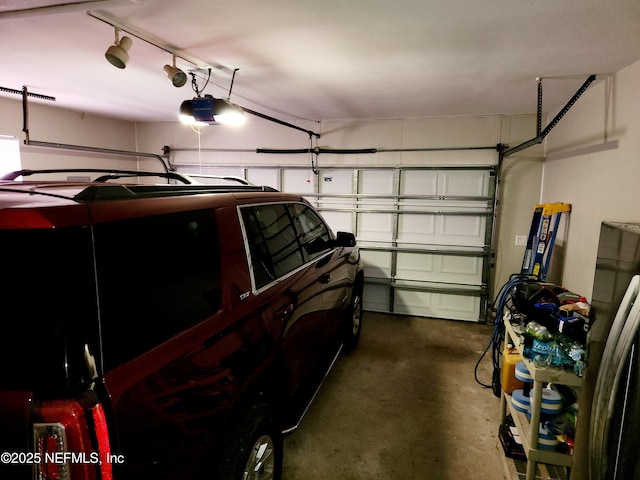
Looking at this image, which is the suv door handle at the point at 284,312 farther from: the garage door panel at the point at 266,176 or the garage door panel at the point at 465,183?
the garage door panel at the point at 266,176

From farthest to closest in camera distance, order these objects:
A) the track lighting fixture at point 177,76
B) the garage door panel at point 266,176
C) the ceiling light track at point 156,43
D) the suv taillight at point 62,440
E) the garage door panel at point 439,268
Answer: the garage door panel at point 266,176 < the garage door panel at point 439,268 < the track lighting fixture at point 177,76 < the ceiling light track at point 156,43 < the suv taillight at point 62,440

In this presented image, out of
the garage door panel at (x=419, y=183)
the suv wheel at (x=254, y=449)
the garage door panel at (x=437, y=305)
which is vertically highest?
the garage door panel at (x=419, y=183)

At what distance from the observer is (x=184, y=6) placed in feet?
6.81

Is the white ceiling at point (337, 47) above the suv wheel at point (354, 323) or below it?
above

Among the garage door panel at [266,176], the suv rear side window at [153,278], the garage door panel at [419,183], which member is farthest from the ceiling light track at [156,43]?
the garage door panel at [419,183]

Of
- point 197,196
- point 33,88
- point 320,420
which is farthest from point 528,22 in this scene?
point 33,88

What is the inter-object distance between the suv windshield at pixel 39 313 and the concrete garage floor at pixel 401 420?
194 centimetres

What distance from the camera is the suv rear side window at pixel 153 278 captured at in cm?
110

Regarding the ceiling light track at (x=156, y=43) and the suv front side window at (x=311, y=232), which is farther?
the suv front side window at (x=311, y=232)

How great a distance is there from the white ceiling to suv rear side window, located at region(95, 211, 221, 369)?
145 cm

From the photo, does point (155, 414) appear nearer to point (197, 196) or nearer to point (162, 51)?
point (197, 196)

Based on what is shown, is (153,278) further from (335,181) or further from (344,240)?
(335,181)

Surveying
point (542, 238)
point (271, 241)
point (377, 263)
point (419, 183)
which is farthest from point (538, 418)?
point (419, 183)

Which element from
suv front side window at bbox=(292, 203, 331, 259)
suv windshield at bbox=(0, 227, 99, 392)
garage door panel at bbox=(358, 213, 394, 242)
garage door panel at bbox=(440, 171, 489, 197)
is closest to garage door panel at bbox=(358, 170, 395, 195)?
garage door panel at bbox=(358, 213, 394, 242)
